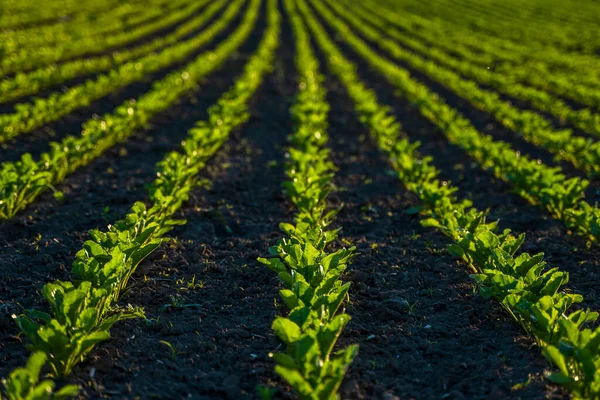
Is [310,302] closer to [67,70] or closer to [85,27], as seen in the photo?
[67,70]

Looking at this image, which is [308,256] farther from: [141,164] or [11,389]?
[141,164]

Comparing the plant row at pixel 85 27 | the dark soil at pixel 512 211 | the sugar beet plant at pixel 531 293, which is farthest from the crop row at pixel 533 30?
the sugar beet plant at pixel 531 293

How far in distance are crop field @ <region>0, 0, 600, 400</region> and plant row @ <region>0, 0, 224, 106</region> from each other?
145mm

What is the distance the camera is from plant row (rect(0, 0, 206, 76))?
15.9 m

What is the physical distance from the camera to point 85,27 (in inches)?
992

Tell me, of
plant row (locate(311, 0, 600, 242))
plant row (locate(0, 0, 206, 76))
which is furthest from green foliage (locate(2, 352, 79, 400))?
plant row (locate(0, 0, 206, 76))

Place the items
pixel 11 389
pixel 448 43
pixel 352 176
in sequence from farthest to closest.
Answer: pixel 448 43
pixel 352 176
pixel 11 389

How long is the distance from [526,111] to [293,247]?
8.54 meters

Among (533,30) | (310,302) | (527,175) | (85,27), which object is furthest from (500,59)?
(310,302)

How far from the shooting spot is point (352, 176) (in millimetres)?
8578

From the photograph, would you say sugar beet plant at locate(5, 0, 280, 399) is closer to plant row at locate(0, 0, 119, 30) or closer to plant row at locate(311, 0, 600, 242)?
plant row at locate(311, 0, 600, 242)

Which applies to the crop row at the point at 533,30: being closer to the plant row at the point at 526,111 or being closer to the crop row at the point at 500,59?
the crop row at the point at 500,59

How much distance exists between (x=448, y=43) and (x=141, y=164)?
20567mm

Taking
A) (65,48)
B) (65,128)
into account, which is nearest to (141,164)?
(65,128)
